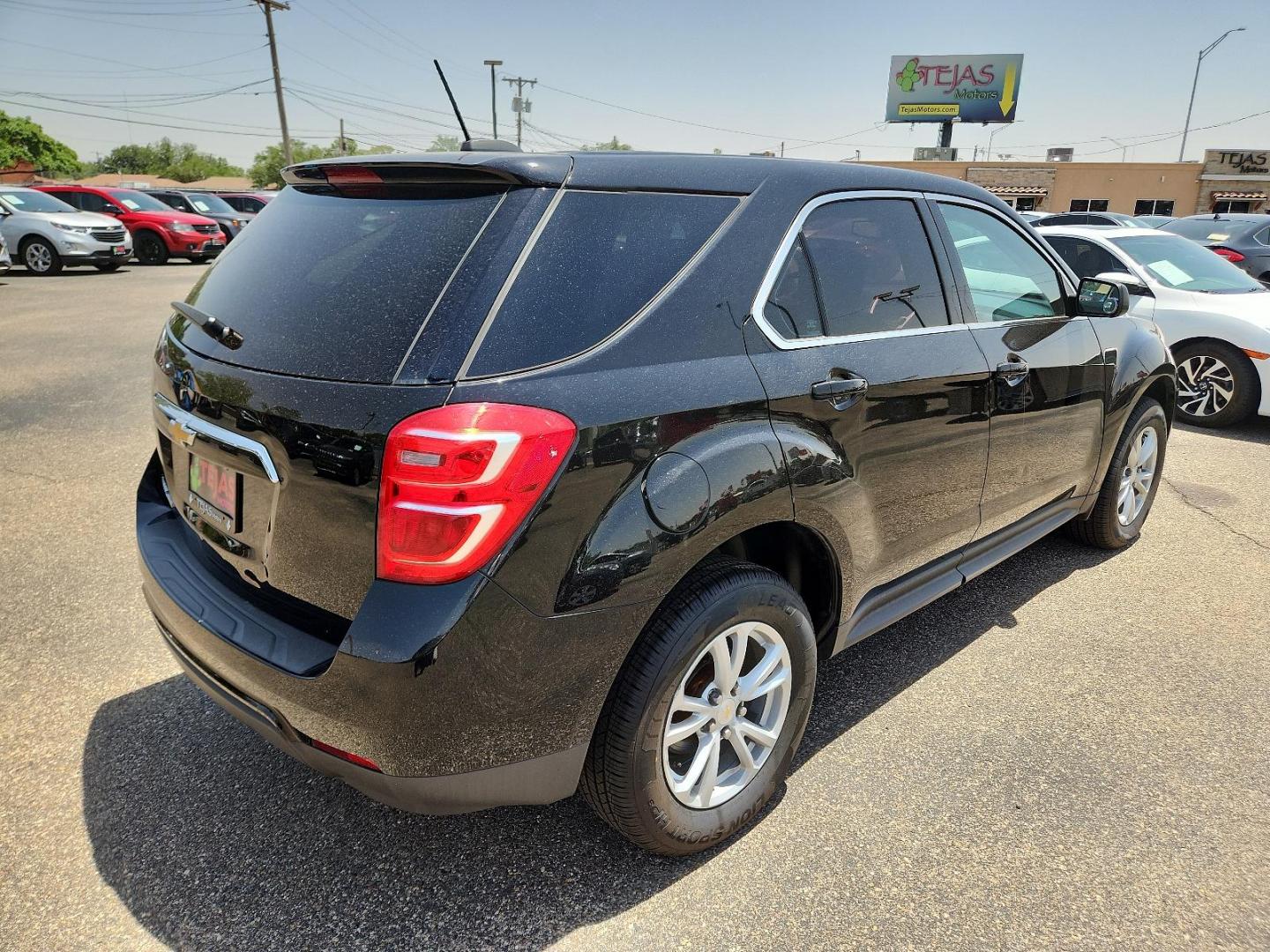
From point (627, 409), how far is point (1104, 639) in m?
2.73

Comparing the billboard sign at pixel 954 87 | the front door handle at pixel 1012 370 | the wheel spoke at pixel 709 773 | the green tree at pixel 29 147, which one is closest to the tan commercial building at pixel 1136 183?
the billboard sign at pixel 954 87

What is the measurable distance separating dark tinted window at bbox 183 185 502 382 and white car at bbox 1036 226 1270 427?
6.26 m

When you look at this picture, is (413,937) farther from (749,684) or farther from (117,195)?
(117,195)

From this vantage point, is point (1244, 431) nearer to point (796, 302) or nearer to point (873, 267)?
point (873, 267)

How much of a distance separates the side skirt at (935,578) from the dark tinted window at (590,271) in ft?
4.13

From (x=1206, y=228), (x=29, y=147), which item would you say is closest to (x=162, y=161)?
(x=29, y=147)

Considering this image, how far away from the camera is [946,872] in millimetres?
2260

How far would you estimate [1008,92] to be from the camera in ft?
168

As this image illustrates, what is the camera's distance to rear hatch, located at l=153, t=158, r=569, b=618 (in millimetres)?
1780

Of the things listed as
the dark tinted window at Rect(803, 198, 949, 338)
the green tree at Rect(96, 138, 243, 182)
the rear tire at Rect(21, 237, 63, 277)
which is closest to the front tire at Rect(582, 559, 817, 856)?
the dark tinted window at Rect(803, 198, 949, 338)

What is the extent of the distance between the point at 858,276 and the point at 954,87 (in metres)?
57.5

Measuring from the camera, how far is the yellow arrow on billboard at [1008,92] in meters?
50.9

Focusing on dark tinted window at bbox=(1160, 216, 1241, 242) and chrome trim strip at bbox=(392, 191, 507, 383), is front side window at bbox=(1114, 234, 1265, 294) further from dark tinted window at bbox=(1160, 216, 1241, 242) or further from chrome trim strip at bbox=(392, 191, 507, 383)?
chrome trim strip at bbox=(392, 191, 507, 383)

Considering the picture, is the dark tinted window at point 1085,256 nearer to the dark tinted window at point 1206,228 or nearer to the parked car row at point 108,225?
the dark tinted window at point 1206,228
